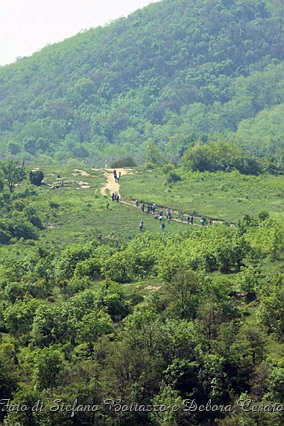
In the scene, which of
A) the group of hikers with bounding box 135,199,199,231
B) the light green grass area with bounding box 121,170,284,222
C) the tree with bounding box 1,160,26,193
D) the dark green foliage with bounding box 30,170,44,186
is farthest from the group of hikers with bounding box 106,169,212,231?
the tree with bounding box 1,160,26,193

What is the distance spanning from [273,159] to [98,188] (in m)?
30.3

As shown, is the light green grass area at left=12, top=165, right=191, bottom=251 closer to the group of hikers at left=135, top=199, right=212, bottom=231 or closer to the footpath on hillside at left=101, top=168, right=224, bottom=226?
the group of hikers at left=135, top=199, right=212, bottom=231

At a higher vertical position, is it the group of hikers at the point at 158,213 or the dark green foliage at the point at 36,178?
the dark green foliage at the point at 36,178

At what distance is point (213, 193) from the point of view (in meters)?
108

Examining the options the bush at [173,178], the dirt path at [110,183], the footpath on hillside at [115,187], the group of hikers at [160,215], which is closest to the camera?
→ the group of hikers at [160,215]

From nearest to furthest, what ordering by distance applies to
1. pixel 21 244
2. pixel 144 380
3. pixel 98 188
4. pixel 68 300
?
pixel 144 380 → pixel 68 300 → pixel 21 244 → pixel 98 188

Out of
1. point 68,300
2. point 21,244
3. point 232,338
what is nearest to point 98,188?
point 21,244

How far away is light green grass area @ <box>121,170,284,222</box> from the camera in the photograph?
99.0 m

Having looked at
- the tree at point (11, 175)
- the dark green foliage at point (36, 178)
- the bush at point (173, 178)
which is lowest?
the bush at point (173, 178)

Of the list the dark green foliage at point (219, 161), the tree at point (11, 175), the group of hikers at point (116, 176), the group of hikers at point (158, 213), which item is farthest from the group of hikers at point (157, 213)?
the dark green foliage at point (219, 161)

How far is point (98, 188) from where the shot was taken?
11125 cm

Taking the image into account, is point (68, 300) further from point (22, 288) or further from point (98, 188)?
A: point (98, 188)

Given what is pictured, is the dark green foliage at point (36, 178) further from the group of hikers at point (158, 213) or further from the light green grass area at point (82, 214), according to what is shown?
the group of hikers at point (158, 213)

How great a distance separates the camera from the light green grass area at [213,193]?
99.0 metres
